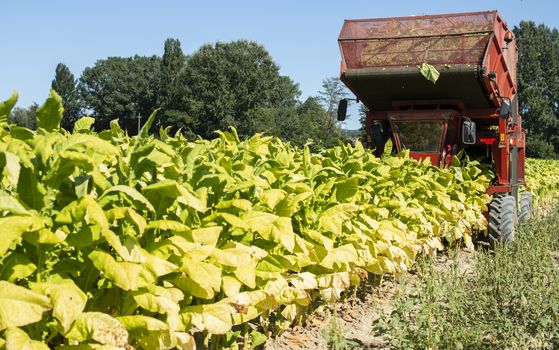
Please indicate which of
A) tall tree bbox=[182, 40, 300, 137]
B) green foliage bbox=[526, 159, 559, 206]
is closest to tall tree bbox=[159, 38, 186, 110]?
tall tree bbox=[182, 40, 300, 137]

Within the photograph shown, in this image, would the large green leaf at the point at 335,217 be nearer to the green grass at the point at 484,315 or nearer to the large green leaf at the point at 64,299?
the green grass at the point at 484,315

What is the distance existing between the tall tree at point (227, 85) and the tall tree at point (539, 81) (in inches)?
1052

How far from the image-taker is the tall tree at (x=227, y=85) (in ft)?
224

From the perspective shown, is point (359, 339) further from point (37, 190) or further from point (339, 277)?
point (37, 190)

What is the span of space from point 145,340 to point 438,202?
4.86 m

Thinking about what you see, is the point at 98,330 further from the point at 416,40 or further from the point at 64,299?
the point at 416,40

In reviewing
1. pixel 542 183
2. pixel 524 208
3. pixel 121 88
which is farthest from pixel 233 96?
pixel 524 208

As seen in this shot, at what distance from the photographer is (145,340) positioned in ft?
9.50

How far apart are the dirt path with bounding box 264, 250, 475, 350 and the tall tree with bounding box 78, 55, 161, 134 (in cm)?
8461

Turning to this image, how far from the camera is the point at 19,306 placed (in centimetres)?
Answer: 234

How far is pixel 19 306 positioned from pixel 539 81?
72.8 meters

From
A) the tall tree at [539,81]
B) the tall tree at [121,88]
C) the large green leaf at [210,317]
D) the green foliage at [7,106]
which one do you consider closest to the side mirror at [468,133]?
the large green leaf at [210,317]

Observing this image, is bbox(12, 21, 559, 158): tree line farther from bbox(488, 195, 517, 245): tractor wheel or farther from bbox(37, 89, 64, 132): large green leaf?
bbox(37, 89, 64, 132): large green leaf

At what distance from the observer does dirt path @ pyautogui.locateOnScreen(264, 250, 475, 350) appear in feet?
14.2
